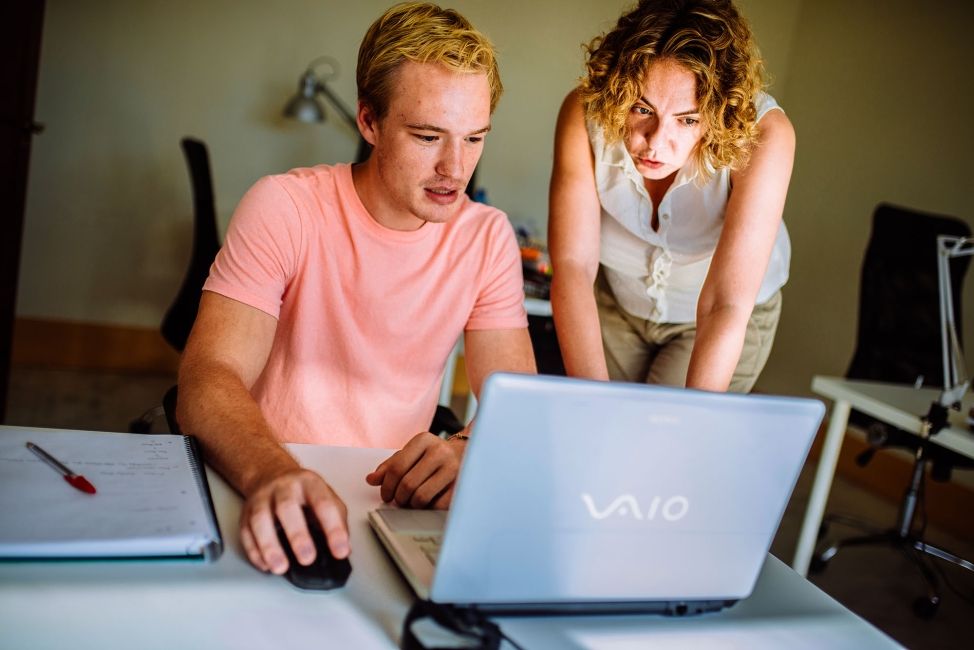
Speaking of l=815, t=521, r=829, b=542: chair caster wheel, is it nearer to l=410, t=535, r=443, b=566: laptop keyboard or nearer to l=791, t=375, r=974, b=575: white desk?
l=791, t=375, r=974, b=575: white desk

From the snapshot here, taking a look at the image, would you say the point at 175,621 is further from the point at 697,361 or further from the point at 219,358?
the point at 697,361

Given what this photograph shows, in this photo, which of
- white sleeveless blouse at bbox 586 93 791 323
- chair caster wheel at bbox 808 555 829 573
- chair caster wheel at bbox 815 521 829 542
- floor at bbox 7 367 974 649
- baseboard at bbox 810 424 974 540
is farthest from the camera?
baseboard at bbox 810 424 974 540

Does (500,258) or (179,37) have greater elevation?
(179,37)

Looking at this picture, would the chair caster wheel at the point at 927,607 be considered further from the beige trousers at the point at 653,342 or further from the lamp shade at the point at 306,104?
the lamp shade at the point at 306,104

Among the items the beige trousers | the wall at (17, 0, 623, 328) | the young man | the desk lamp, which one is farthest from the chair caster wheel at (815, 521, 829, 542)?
the wall at (17, 0, 623, 328)

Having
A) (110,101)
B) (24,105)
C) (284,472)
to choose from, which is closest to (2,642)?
(284,472)

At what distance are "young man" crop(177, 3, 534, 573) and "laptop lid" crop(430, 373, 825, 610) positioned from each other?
0.60 metres

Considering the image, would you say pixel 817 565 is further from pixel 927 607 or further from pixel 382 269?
pixel 382 269

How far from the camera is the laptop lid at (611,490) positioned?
0.64 metres

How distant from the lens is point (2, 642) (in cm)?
59

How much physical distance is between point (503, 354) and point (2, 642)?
0.95 meters

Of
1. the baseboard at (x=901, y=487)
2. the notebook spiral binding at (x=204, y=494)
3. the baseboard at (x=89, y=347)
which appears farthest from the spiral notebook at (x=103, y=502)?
the baseboard at (x=89, y=347)

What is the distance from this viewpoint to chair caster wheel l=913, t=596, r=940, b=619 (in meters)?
2.57

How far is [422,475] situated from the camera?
0.93 m
